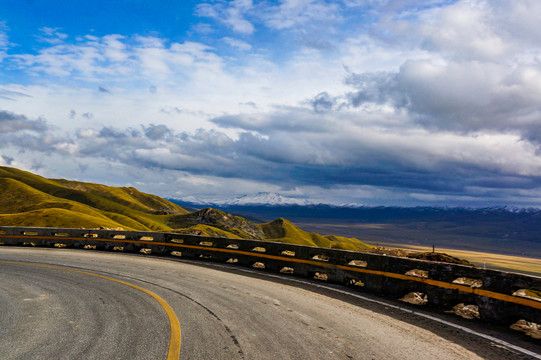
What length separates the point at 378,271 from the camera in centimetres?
1022

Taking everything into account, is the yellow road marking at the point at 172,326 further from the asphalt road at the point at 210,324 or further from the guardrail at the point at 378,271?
the guardrail at the point at 378,271

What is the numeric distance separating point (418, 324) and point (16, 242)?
2329cm

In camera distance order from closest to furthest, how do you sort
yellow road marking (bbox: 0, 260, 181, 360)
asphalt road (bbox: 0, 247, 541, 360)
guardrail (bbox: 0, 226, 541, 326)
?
yellow road marking (bbox: 0, 260, 181, 360), asphalt road (bbox: 0, 247, 541, 360), guardrail (bbox: 0, 226, 541, 326)

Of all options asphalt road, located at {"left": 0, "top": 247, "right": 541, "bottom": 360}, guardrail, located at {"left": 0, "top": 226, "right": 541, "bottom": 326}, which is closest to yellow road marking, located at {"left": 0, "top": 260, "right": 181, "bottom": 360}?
asphalt road, located at {"left": 0, "top": 247, "right": 541, "bottom": 360}

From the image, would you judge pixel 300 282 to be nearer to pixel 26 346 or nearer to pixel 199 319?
pixel 199 319

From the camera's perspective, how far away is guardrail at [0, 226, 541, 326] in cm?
736

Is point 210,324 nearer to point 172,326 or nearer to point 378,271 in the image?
point 172,326

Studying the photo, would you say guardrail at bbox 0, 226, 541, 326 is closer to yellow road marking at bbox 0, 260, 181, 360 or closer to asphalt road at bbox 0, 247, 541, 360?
asphalt road at bbox 0, 247, 541, 360

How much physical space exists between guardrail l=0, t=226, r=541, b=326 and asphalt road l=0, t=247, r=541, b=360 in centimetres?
80

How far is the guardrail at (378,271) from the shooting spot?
7363 millimetres

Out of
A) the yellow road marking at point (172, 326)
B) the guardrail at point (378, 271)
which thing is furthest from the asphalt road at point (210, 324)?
the guardrail at point (378, 271)

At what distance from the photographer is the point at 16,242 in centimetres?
2192

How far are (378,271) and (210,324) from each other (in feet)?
18.1

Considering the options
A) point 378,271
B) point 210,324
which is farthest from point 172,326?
point 378,271
